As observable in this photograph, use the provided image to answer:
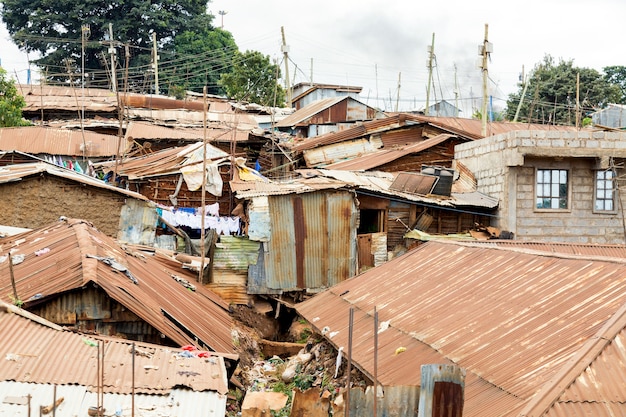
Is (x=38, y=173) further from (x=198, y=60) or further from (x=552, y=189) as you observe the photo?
(x=198, y=60)

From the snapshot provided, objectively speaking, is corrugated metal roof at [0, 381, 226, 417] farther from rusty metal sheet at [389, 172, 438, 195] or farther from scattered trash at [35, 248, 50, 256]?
rusty metal sheet at [389, 172, 438, 195]

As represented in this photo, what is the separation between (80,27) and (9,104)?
21308 millimetres

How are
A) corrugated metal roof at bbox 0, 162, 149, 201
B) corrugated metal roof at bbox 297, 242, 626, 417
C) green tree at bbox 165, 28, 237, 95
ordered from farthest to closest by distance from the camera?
green tree at bbox 165, 28, 237, 95 < corrugated metal roof at bbox 0, 162, 149, 201 < corrugated metal roof at bbox 297, 242, 626, 417

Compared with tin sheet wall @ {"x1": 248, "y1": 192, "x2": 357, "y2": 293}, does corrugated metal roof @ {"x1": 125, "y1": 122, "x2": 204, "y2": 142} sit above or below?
above

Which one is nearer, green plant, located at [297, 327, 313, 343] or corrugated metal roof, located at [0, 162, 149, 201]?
green plant, located at [297, 327, 313, 343]

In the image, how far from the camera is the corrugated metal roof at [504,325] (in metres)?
6.54

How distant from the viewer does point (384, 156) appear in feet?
77.9

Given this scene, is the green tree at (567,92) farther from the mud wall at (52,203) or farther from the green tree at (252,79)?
the mud wall at (52,203)

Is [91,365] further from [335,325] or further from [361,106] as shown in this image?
[361,106]

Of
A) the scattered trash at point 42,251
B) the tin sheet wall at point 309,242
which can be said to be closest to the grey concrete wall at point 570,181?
the tin sheet wall at point 309,242

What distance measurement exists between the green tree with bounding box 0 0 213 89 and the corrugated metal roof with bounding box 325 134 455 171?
25.9 m

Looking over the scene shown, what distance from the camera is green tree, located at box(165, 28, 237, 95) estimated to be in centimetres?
4897

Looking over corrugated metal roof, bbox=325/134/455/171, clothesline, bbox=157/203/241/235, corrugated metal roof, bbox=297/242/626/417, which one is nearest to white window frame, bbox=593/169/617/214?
corrugated metal roof, bbox=325/134/455/171

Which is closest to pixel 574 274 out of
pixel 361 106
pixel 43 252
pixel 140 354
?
pixel 140 354
